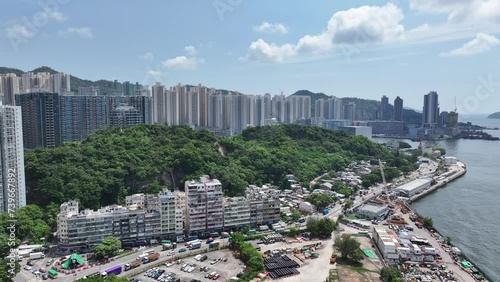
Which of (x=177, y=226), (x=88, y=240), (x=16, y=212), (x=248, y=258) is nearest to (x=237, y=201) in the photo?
(x=177, y=226)

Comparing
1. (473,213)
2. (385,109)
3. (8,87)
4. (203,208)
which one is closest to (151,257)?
(203,208)

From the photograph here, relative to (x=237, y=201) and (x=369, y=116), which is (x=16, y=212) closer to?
(x=237, y=201)

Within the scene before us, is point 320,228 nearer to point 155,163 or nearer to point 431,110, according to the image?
point 155,163

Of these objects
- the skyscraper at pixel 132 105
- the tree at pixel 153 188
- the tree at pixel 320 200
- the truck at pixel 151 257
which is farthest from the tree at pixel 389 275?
the skyscraper at pixel 132 105

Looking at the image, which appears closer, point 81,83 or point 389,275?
point 389,275

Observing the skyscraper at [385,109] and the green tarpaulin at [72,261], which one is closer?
the green tarpaulin at [72,261]

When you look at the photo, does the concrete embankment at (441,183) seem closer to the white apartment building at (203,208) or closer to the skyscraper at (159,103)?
the white apartment building at (203,208)

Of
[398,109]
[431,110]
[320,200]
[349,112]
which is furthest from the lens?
[349,112]
